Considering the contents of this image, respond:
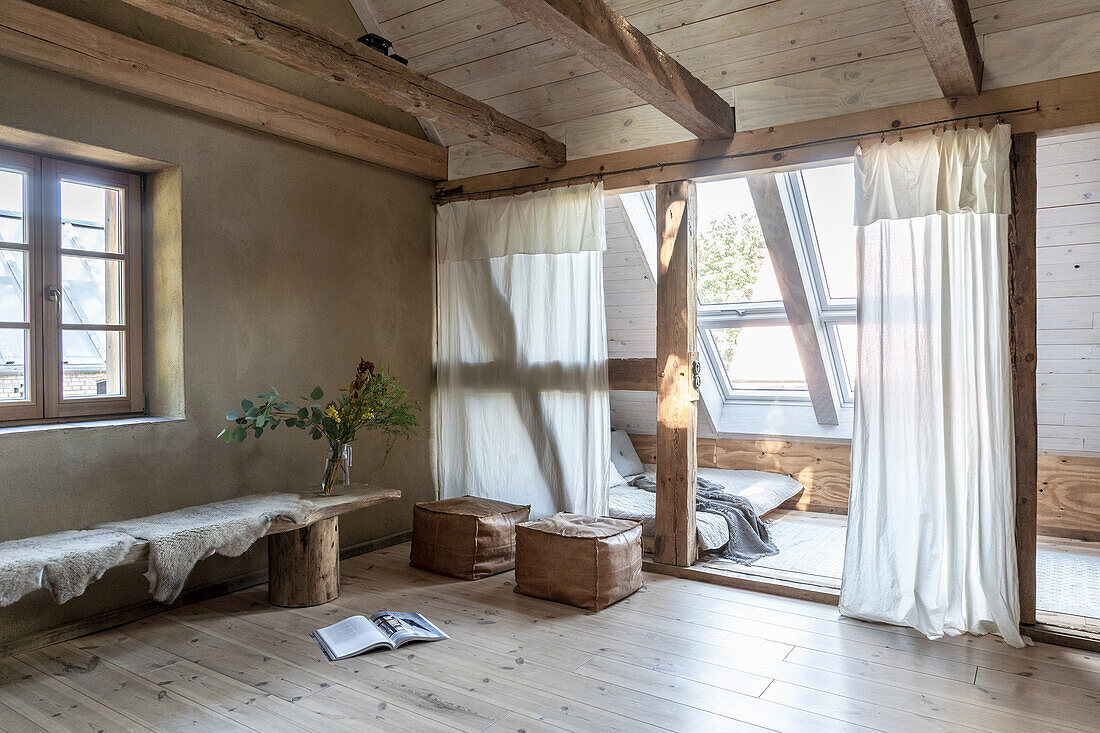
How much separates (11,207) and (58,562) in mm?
1566

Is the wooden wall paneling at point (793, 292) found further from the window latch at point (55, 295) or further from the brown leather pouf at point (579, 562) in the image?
the window latch at point (55, 295)

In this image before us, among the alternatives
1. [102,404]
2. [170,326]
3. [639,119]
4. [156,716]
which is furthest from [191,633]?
[639,119]

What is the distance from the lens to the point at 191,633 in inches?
117

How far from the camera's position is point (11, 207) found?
2.99m

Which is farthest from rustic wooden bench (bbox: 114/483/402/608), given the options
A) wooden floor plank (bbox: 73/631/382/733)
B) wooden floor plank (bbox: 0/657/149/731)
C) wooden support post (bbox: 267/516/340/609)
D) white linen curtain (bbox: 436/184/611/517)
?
white linen curtain (bbox: 436/184/611/517)

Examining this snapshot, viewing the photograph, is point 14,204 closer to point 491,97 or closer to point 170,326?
point 170,326

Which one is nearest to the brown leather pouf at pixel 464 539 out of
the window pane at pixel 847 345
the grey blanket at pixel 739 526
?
the grey blanket at pixel 739 526

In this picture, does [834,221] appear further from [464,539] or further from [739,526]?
[464,539]

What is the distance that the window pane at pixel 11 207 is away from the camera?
2.97 m

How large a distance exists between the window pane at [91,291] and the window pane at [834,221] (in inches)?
145

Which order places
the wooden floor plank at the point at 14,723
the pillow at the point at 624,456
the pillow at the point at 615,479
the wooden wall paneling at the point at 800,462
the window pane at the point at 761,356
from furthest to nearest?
the pillow at the point at 624,456 < the wooden wall paneling at the point at 800,462 < the window pane at the point at 761,356 < the pillow at the point at 615,479 < the wooden floor plank at the point at 14,723

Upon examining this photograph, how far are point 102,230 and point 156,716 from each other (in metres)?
2.16

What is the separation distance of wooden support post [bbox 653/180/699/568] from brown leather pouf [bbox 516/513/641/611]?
0.35 metres

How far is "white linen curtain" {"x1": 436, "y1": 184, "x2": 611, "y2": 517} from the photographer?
4.02 metres
